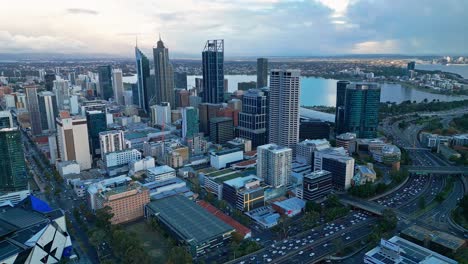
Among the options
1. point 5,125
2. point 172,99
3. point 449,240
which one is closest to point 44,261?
point 5,125

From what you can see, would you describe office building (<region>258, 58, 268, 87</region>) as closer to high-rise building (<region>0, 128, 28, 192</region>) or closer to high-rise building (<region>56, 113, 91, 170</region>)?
high-rise building (<region>56, 113, 91, 170</region>)

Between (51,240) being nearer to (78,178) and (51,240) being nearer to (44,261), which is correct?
(44,261)

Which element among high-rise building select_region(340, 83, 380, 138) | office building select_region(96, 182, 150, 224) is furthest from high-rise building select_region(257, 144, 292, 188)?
high-rise building select_region(340, 83, 380, 138)

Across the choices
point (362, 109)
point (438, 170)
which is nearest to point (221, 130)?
point (362, 109)

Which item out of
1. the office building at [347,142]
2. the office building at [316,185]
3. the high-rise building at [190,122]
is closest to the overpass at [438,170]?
the office building at [347,142]

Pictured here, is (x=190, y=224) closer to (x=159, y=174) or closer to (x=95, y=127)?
(x=159, y=174)

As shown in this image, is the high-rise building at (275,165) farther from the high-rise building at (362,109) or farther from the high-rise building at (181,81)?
the high-rise building at (181,81)
